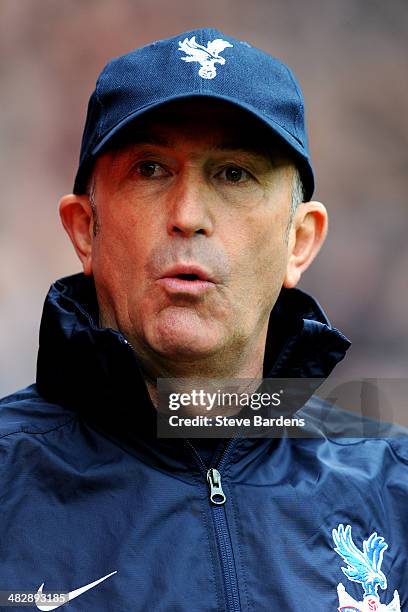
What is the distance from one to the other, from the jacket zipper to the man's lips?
223 millimetres

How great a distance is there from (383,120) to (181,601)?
8.79ft

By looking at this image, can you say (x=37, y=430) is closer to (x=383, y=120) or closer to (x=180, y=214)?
(x=180, y=214)

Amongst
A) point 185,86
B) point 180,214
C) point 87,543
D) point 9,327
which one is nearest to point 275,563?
point 87,543

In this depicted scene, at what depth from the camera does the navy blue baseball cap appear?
1562mm

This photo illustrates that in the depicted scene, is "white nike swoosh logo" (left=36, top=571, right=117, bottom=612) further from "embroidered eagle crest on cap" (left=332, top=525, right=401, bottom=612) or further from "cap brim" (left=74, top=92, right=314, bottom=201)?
"cap brim" (left=74, top=92, right=314, bottom=201)

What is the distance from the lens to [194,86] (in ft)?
5.11

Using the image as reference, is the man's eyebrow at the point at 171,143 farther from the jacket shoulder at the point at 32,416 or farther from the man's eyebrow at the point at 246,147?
the jacket shoulder at the point at 32,416

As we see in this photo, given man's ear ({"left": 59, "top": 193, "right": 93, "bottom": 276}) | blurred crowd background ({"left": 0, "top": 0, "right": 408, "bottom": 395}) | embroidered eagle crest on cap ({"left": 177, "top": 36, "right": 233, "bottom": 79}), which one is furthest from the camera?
blurred crowd background ({"left": 0, "top": 0, "right": 408, "bottom": 395})

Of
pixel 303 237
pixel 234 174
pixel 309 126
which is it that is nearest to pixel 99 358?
pixel 234 174

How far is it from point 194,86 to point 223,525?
2.12ft

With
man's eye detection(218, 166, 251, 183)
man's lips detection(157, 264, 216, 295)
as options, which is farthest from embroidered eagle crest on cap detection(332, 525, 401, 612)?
man's eye detection(218, 166, 251, 183)

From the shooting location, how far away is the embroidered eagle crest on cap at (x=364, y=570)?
58.6 inches

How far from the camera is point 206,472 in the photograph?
1.51 metres

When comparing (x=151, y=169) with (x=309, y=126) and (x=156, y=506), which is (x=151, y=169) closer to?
(x=156, y=506)
